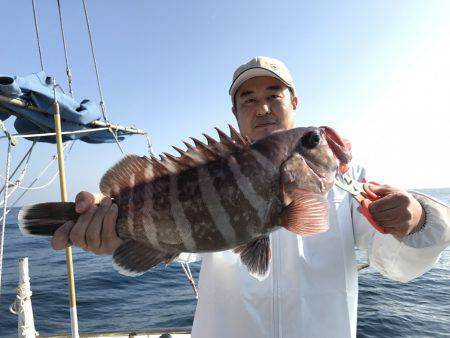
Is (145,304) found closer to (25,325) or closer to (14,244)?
(25,325)

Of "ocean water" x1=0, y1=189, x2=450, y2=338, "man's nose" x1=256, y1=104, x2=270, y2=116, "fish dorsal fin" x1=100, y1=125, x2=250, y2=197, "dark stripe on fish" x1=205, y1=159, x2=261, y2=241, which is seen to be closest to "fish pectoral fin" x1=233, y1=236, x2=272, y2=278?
"dark stripe on fish" x1=205, y1=159, x2=261, y2=241

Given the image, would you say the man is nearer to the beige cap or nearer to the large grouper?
the beige cap

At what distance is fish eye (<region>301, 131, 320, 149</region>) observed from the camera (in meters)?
2.11

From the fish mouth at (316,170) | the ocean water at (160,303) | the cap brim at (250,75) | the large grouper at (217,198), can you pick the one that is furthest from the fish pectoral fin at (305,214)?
the ocean water at (160,303)

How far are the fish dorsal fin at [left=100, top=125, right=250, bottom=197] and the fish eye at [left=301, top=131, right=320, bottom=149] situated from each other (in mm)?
387

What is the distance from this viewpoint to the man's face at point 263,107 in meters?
3.22

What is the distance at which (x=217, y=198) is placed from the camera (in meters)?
1.93

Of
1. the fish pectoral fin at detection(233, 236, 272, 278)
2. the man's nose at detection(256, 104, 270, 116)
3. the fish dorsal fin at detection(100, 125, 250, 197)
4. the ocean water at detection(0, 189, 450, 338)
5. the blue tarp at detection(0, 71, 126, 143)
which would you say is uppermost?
the blue tarp at detection(0, 71, 126, 143)

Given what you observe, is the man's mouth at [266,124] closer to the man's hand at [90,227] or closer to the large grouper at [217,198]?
the large grouper at [217,198]

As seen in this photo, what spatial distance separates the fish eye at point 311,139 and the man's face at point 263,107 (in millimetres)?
1087

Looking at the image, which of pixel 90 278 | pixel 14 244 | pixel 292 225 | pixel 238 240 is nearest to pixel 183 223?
pixel 238 240

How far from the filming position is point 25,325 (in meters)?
5.62

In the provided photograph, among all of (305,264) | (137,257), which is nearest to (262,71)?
(305,264)

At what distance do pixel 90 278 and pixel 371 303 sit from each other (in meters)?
12.5
